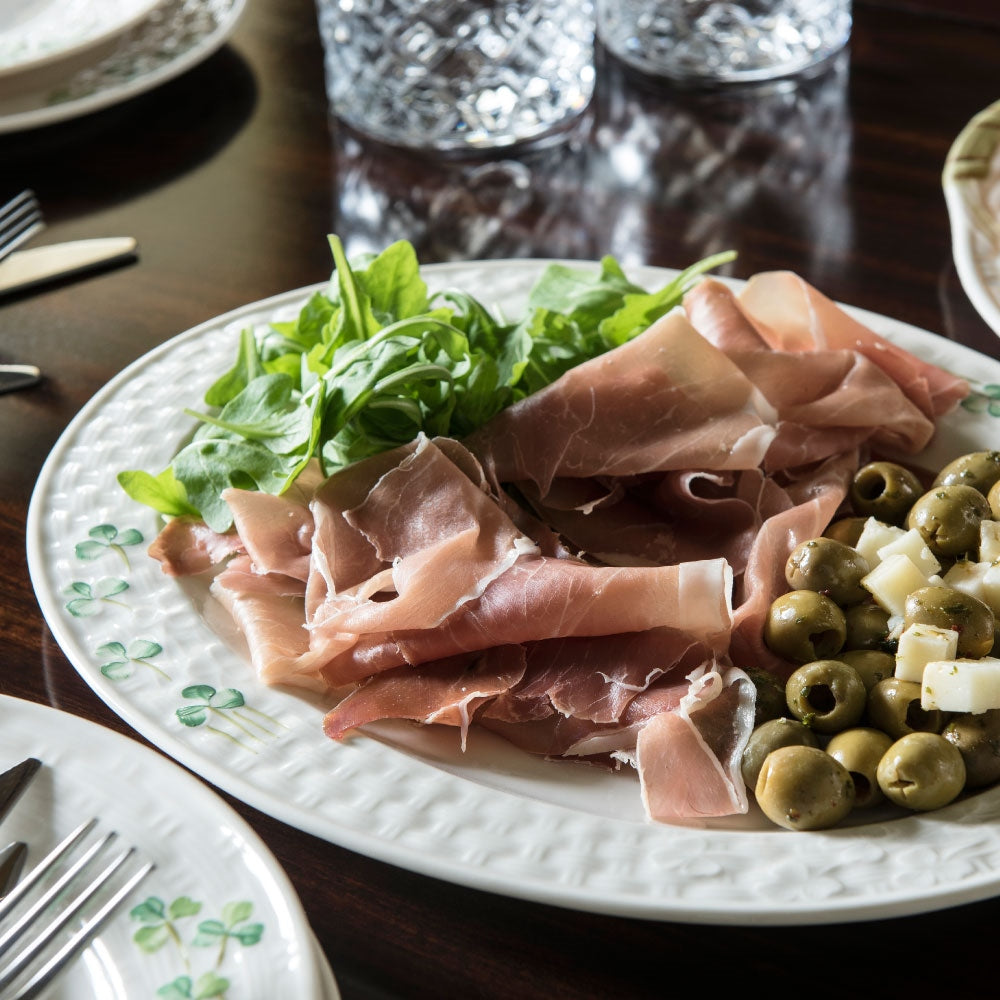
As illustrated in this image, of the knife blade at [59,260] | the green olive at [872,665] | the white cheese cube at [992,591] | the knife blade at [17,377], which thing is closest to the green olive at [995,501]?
the white cheese cube at [992,591]

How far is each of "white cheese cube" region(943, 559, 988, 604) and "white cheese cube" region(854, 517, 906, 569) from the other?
64 mm

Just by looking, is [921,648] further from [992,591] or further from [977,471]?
[977,471]

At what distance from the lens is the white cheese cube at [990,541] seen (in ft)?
3.96

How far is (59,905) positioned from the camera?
33.0 inches

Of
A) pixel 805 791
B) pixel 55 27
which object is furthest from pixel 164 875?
pixel 55 27

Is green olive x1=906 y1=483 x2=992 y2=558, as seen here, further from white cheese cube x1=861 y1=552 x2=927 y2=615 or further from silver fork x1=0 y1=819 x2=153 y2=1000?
silver fork x1=0 y1=819 x2=153 y2=1000

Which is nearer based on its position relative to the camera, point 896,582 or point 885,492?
point 896,582

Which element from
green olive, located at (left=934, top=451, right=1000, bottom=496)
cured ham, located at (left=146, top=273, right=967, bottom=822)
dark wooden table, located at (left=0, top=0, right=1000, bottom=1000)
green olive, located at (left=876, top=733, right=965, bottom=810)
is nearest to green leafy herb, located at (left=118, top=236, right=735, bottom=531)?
cured ham, located at (left=146, top=273, right=967, bottom=822)

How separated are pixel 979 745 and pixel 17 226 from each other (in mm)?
1546

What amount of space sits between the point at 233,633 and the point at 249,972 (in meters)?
0.50

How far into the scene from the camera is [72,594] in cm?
123

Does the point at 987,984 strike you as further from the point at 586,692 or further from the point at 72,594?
the point at 72,594

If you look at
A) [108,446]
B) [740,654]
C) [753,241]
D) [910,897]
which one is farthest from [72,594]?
[753,241]

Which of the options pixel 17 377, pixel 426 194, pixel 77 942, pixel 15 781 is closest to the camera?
pixel 77 942
